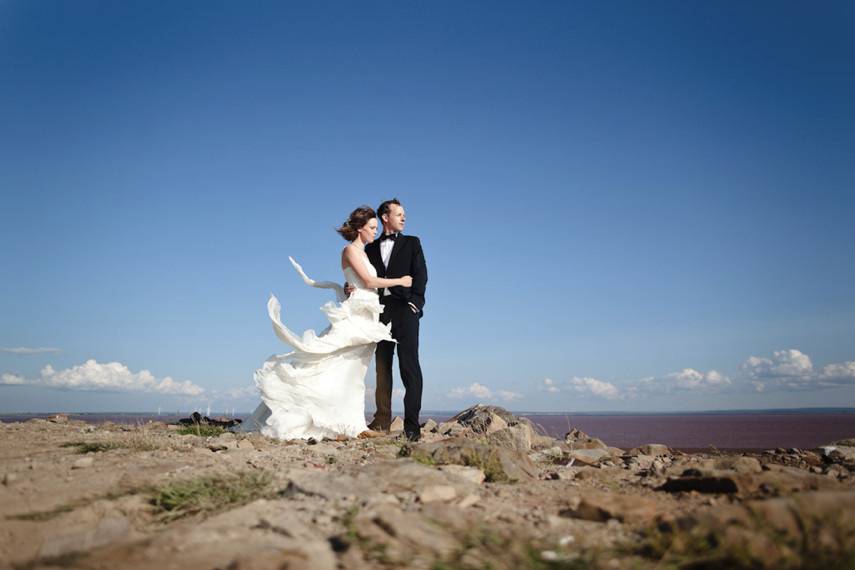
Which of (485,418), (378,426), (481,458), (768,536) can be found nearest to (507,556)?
(768,536)

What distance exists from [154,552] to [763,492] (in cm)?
368

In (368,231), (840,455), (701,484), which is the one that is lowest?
(840,455)

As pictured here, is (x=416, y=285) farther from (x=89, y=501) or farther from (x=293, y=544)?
(x=293, y=544)

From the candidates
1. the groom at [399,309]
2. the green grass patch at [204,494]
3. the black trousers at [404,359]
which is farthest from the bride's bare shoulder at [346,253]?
the green grass patch at [204,494]

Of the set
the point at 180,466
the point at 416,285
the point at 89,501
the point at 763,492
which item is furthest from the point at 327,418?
the point at 763,492

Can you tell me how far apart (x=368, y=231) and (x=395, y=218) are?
1.79 ft

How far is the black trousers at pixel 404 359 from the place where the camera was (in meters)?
8.03

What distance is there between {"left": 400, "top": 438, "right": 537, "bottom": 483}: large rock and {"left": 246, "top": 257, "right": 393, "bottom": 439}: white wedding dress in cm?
294

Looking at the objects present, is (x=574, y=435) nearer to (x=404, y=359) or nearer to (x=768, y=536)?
(x=404, y=359)

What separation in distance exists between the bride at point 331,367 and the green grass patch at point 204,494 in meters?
3.53

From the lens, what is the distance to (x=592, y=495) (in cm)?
361

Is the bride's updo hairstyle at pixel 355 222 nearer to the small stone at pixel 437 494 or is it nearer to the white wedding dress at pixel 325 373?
the white wedding dress at pixel 325 373

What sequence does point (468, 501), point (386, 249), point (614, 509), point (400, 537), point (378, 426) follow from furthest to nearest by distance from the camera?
point (378, 426), point (386, 249), point (468, 501), point (614, 509), point (400, 537)

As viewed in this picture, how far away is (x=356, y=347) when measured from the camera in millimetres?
8516
